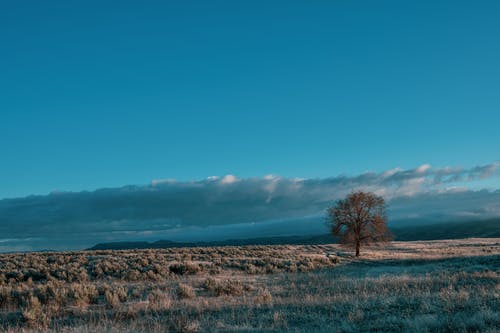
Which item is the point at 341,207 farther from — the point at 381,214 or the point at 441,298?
the point at 441,298

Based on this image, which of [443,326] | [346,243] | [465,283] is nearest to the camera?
[443,326]

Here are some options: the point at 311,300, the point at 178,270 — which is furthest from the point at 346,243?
the point at 311,300

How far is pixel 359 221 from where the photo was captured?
159ft

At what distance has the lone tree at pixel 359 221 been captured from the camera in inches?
1893

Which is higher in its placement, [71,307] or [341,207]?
[341,207]

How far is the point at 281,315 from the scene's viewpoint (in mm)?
10516

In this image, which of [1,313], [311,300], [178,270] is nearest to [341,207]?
[178,270]

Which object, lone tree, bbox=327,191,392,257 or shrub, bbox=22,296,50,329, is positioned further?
lone tree, bbox=327,191,392,257

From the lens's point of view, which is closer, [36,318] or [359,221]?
[36,318]

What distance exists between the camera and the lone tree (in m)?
48.1

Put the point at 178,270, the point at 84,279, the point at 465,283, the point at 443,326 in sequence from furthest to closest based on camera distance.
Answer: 1. the point at 178,270
2. the point at 84,279
3. the point at 465,283
4. the point at 443,326

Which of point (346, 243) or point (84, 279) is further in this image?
point (346, 243)

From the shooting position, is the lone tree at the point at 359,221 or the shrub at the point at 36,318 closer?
the shrub at the point at 36,318

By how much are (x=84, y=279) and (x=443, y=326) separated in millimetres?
19812
